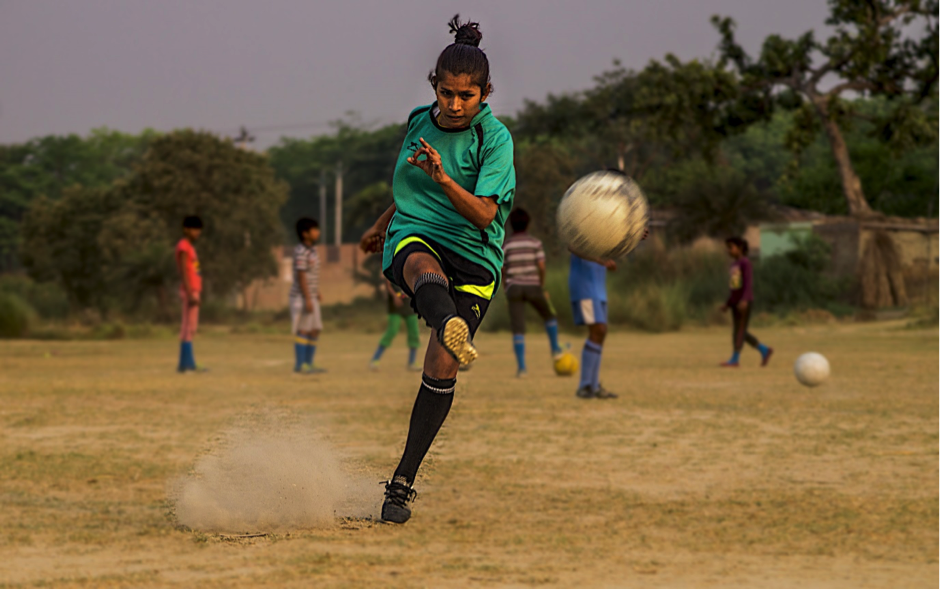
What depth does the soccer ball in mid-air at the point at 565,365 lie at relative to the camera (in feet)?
56.7

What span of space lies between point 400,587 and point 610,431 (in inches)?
213

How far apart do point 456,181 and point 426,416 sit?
2.67 feet

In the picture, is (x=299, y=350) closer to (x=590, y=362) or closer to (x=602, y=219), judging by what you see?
(x=590, y=362)

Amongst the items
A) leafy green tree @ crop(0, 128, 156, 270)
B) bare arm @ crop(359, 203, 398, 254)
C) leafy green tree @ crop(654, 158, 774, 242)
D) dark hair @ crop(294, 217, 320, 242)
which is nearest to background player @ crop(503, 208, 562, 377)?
dark hair @ crop(294, 217, 320, 242)

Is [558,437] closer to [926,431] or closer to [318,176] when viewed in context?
[926,431]

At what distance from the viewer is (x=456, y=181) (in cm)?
397

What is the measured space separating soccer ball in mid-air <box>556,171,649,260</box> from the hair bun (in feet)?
2.22

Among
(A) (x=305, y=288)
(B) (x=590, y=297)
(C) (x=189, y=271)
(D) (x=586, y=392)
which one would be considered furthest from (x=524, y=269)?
(C) (x=189, y=271)

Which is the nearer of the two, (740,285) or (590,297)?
(590,297)

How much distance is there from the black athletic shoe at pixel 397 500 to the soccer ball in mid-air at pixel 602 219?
1.03 m

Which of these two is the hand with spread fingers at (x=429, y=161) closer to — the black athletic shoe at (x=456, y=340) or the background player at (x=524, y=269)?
the black athletic shoe at (x=456, y=340)

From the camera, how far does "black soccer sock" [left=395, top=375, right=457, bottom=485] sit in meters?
4.00

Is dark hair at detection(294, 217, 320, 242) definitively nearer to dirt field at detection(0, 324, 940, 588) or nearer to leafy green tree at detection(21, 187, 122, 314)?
dirt field at detection(0, 324, 940, 588)

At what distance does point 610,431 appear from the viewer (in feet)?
43.1
